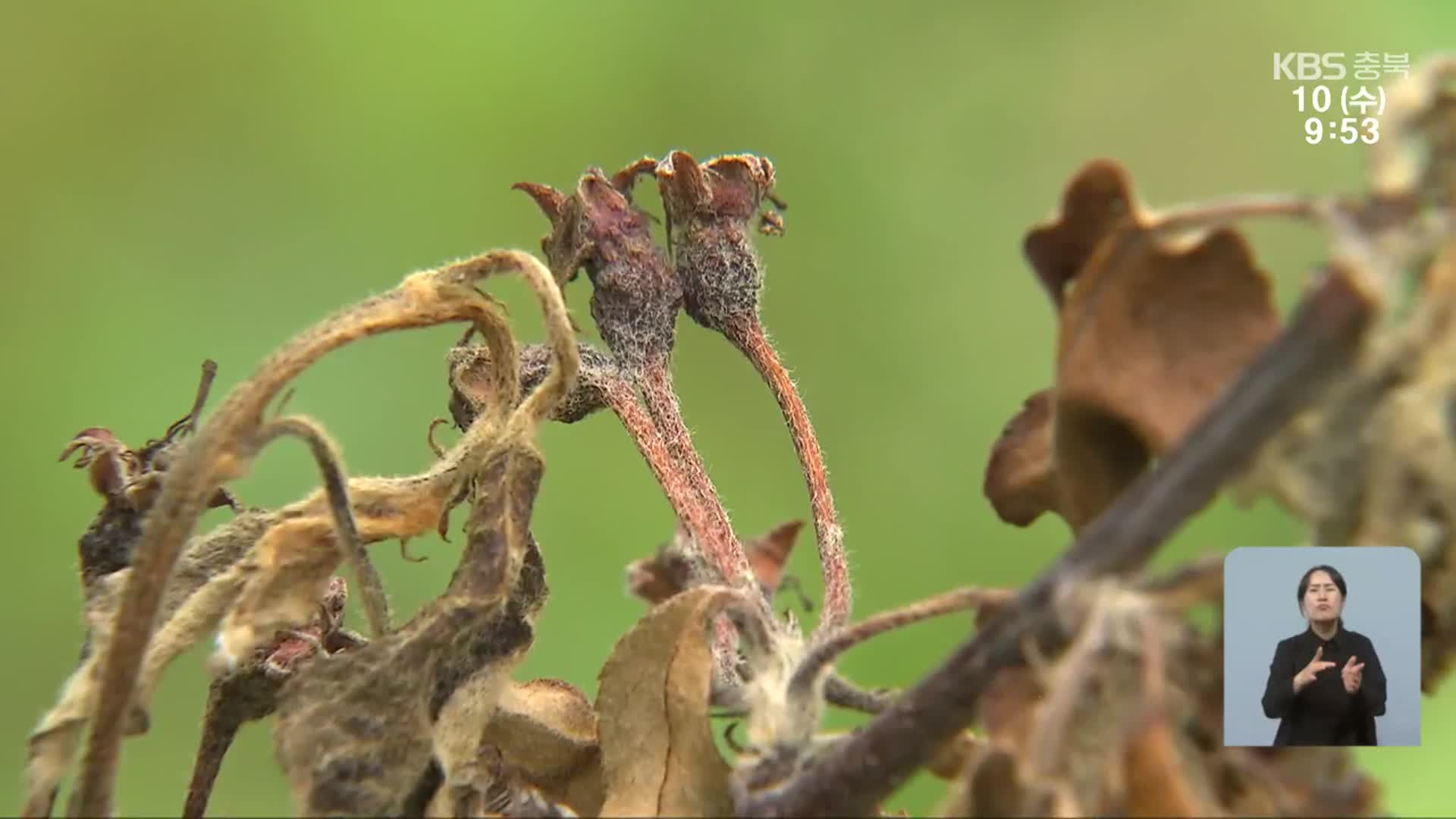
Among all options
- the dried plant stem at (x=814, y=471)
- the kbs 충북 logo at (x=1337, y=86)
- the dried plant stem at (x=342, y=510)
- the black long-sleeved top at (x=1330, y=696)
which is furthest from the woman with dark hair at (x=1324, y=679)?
the kbs 충북 logo at (x=1337, y=86)

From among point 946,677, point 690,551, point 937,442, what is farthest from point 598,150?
point 946,677

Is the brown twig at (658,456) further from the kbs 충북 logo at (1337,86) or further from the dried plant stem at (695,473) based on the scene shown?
the kbs 충북 logo at (1337,86)

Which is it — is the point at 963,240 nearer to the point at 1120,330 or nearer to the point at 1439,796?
the point at 1439,796

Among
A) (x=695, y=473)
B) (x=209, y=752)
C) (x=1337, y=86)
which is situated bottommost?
(x=209, y=752)

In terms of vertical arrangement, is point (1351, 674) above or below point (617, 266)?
below

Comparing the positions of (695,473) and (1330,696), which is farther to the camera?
(695,473)

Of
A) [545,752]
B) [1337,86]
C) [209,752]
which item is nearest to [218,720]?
[209,752]

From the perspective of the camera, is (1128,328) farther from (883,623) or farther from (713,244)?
(713,244)

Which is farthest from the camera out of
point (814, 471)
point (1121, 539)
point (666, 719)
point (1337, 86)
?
point (1337, 86)
